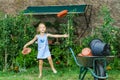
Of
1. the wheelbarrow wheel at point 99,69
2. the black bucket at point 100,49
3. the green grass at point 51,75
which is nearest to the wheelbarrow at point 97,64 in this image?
the wheelbarrow wheel at point 99,69

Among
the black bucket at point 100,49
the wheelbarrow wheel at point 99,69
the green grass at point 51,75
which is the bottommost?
the green grass at point 51,75

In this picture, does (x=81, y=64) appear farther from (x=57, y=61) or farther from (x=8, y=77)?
(x=57, y=61)

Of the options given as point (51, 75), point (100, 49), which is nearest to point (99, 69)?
point (100, 49)

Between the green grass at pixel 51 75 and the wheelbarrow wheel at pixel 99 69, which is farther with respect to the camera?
the green grass at pixel 51 75

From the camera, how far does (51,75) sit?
33.5 ft

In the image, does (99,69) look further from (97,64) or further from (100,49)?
(100,49)

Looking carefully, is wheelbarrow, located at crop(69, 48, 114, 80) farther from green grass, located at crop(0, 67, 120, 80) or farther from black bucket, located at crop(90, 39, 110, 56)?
green grass, located at crop(0, 67, 120, 80)

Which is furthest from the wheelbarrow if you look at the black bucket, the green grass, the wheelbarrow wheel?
the green grass

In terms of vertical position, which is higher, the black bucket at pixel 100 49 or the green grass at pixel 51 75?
the black bucket at pixel 100 49

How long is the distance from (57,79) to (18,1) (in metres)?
4.50

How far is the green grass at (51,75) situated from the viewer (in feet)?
32.3

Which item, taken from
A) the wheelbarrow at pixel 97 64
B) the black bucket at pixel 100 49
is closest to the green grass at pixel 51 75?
the wheelbarrow at pixel 97 64

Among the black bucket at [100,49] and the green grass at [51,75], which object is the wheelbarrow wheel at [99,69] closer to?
the black bucket at [100,49]

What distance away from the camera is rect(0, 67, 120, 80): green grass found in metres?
9.84
